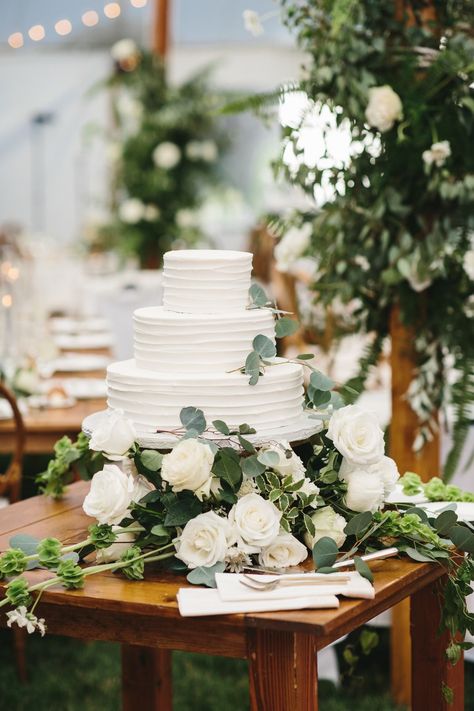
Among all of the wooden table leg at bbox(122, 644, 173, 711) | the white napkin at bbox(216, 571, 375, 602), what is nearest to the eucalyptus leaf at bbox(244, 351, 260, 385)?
the white napkin at bbox(216, 571, 375, 602)

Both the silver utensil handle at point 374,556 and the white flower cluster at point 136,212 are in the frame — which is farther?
the white flower cluster at point 136,212

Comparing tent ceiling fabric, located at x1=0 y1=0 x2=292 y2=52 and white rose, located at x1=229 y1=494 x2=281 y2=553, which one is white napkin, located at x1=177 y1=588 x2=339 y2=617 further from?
tent ceiling fabric, located at x1=0 y1=0 x2=292 y2=52

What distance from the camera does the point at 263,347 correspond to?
6.08ft

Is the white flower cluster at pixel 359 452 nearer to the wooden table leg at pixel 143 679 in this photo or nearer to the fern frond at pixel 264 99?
the wooden table leg at pixel 143 679

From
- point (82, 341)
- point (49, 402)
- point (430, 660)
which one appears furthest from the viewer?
point (82, 341)

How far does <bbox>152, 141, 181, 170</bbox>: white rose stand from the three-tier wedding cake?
222 inches

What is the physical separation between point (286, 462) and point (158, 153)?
600 cm

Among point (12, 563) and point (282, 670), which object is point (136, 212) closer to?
point (12, 563)

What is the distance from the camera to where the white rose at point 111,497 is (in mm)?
1693

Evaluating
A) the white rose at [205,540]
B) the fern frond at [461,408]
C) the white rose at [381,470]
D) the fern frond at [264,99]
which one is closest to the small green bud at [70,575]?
the white rose at [205,540]

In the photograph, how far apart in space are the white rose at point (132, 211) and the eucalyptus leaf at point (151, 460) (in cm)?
594

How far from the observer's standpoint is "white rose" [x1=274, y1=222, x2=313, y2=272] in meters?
2.99

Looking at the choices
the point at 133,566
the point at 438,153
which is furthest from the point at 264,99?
the point at 133,566

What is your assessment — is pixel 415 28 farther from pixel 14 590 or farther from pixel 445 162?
pixel 14 590
